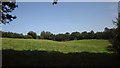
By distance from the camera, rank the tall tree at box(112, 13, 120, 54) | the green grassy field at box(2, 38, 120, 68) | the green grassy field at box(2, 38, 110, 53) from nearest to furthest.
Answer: the green grassy field at box(2, 38, 120, 68)
the tall tree at box(112, 13, 120, 54)
the green grassy field at box(2, 38, 110, 53)

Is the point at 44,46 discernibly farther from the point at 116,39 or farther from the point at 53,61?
the point at 53,61

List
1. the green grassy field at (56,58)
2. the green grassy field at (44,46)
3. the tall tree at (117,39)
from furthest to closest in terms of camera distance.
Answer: the green grassy field at (44,46) → the tall tree at (117,39) → the green grassy field at (56,58)

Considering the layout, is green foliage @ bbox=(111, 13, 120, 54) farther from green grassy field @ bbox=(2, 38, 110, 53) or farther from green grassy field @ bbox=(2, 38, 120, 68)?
green grassy field @ bbox=(2, 38, 110, 53)

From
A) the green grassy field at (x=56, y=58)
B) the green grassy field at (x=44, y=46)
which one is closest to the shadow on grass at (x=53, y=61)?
the green grassy field at (x=56, y=58)

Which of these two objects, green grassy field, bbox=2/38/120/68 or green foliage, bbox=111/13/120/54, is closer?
green grassy field, bbox=2/38/120/68

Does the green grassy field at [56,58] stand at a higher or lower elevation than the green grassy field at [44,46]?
lower

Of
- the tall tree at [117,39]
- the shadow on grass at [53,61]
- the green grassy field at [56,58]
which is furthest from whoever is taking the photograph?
the tall tree at [117,39]

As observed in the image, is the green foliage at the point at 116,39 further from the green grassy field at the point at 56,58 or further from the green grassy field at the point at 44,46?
the green grassy field at the point at 44,46

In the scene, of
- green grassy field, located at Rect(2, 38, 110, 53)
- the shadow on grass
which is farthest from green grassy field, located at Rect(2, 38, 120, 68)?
green grassy field, located at Rect(2, 38, 110, 53)

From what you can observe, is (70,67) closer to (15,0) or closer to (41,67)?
(41,67)

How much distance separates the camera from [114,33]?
83.2ft

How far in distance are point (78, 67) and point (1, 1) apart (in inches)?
354

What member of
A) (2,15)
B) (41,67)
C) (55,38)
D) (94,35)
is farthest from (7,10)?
(94,35)

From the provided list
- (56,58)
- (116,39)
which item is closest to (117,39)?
(116,39)
